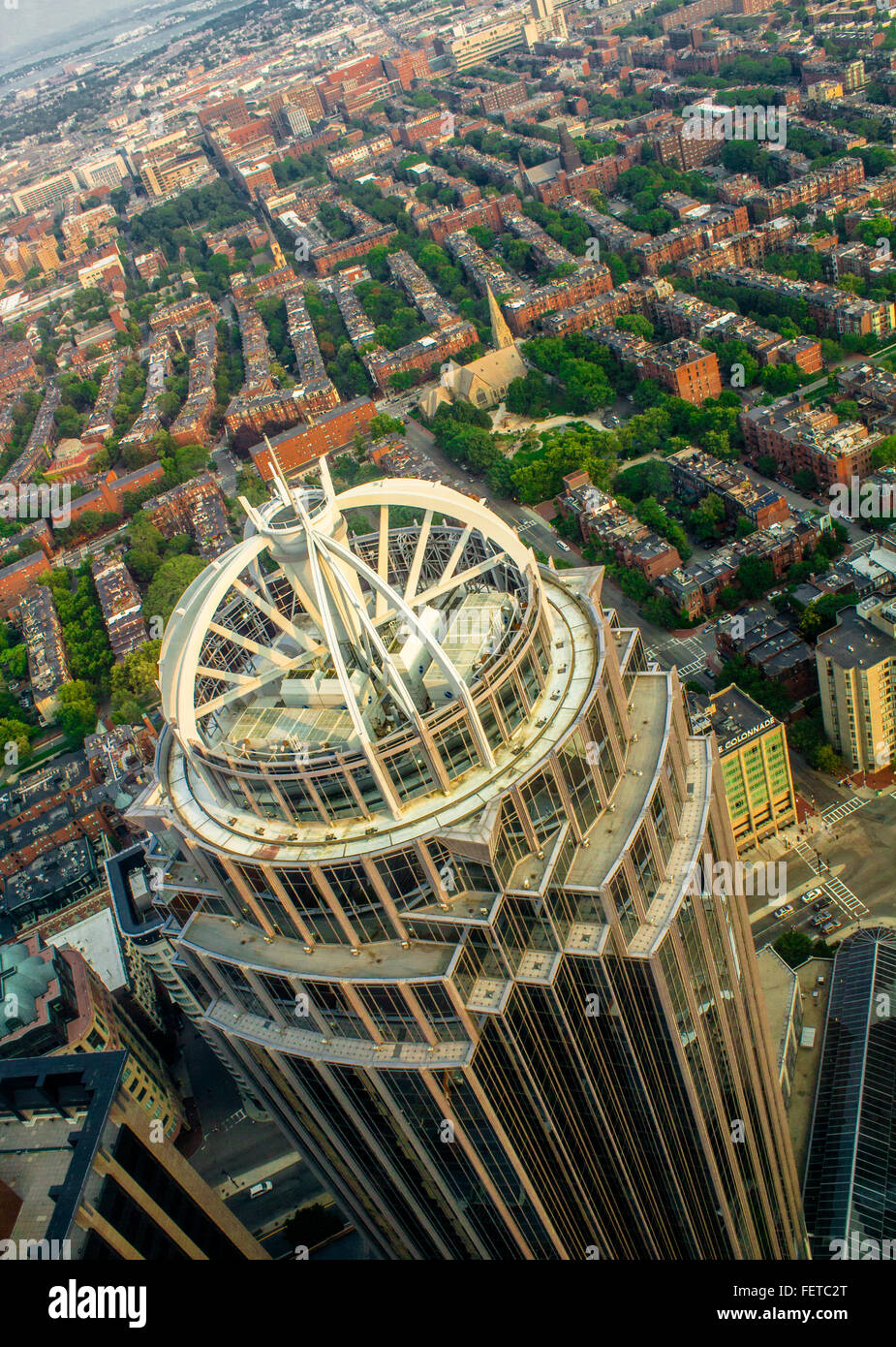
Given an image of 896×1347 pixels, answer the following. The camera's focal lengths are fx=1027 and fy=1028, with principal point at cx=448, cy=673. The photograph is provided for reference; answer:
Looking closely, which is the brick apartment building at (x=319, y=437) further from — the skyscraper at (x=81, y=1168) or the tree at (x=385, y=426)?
the skyscraper at (x=81, y=1168)

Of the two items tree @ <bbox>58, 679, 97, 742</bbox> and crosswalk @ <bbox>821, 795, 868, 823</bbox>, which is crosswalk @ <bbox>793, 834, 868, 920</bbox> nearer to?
crosswalk @ <bbox>821, 795, 868, 823</bbox>

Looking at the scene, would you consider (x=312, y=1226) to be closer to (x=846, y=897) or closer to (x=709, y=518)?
(x=846, y=897)

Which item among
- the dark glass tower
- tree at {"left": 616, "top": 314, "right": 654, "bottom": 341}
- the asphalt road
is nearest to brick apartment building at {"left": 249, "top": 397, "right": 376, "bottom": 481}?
tree at {"left": 616, "top": 314, "right": 654, "bottom": 341}

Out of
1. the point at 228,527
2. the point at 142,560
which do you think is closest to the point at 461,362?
the point at 228,527

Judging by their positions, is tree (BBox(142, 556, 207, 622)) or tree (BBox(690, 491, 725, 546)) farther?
tree (BBox(142, 556, 207, 622))
